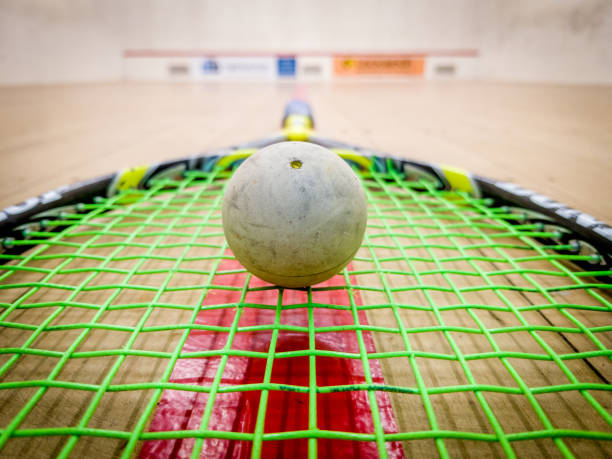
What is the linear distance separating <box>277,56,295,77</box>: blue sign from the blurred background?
2 cm

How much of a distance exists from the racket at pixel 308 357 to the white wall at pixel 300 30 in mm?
6318

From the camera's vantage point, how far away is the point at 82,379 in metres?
0.56

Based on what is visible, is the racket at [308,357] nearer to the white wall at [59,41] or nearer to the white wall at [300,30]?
the white wall at [59,41]

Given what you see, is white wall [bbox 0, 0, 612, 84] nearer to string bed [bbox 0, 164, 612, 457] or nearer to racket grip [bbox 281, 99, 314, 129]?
racket grip [bbox 281, 99, 314, 129]

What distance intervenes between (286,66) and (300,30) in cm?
71

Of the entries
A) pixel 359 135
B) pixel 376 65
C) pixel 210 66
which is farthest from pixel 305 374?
pixel 210 66

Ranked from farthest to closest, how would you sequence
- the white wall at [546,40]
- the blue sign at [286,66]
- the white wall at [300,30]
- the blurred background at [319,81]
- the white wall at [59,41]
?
the blue sign at [286,66] → the white wall at [300,30] → the white wall at [59,41] → the white wall at [546,40] → the blurred background at [319,81]

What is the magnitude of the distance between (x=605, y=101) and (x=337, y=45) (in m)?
4.97

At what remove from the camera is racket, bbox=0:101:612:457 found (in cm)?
45

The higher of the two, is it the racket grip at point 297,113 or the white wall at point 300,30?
the white wall at point 300,30

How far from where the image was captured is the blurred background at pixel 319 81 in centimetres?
170

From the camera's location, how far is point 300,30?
22.6ft

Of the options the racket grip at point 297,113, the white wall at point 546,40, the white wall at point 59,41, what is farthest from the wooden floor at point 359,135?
the white wall at point 59,41

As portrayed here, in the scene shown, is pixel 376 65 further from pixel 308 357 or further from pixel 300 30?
pixel 308 357
